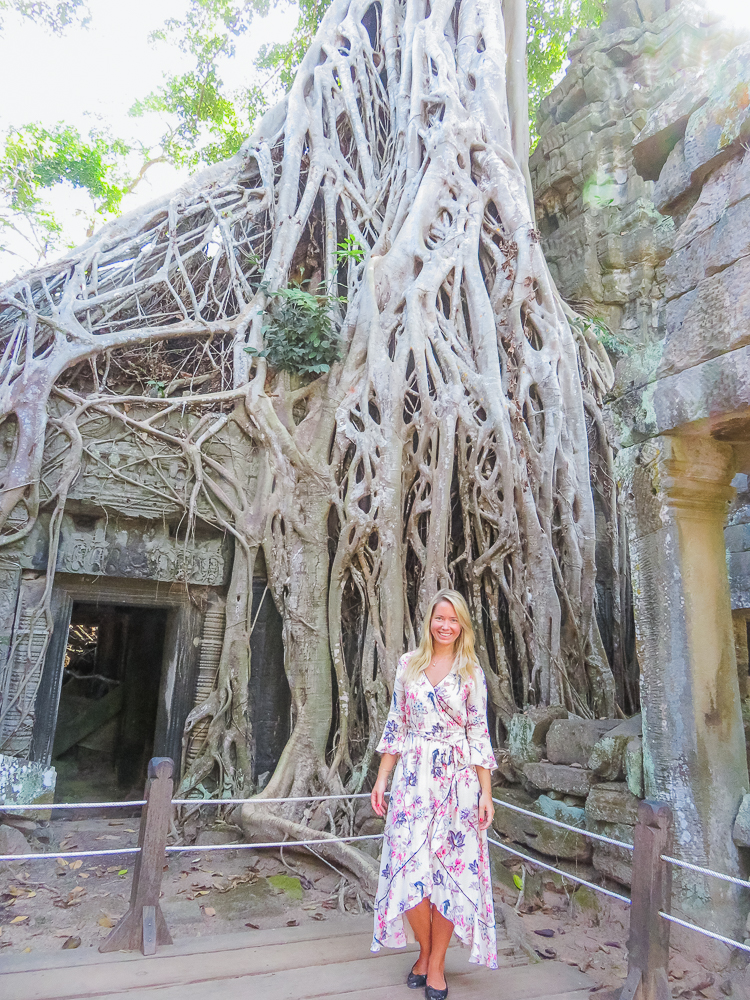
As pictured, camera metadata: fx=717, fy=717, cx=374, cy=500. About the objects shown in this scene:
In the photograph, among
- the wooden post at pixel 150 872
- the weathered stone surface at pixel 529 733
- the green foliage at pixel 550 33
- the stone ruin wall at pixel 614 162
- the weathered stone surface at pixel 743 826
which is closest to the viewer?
the wooden post at pixel 150 872

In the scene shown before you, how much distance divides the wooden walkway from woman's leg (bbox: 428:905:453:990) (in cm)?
7

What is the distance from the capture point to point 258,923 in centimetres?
289

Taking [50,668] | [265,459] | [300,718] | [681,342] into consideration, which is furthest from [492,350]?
[50,668]

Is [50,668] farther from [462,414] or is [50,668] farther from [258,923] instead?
[462,414]

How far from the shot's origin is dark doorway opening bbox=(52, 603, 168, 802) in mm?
6176

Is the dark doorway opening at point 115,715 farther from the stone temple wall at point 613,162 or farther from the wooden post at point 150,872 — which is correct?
the stone temple wall at point 613,162

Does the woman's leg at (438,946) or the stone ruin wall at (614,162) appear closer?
the woman's leg at (438,946)

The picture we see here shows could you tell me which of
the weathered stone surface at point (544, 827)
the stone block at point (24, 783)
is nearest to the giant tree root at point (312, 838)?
the weathered stone surface at point (544, 827)

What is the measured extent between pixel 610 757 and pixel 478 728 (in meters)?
0.97

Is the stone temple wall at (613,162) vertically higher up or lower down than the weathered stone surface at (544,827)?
higher up

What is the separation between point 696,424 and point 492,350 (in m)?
2.17

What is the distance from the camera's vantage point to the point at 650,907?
6.16 feet

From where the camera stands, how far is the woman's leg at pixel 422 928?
196cm

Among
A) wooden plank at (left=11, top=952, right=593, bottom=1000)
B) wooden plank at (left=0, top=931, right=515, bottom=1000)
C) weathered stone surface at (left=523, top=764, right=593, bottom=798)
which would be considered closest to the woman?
wooden plank at (left=11, top=952, right=593, bottom=1000)
